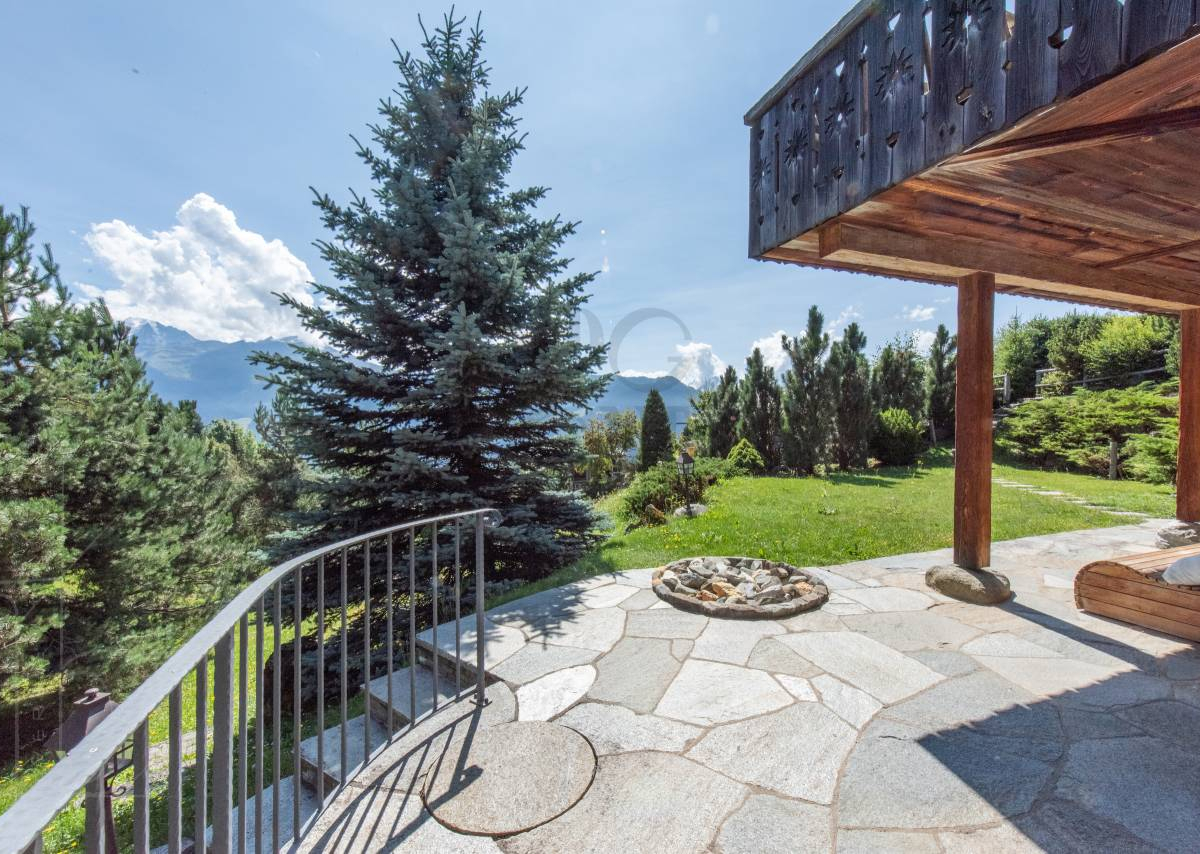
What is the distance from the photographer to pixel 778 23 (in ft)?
12.6

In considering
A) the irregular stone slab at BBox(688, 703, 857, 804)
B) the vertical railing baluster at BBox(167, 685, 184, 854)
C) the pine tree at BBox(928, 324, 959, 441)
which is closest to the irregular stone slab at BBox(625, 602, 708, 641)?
the irregular stone slab at BBox(688, 703, 857, 804)

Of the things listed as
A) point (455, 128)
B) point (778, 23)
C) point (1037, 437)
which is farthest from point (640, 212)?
point (1037, 437)

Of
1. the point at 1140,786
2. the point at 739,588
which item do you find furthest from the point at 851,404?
the point at 1140,786

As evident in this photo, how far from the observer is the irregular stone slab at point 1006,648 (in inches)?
97.0

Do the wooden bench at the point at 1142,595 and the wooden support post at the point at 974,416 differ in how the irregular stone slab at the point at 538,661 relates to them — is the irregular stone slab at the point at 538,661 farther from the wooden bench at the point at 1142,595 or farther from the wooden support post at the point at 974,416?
the wooden bench at the point at 1142,595

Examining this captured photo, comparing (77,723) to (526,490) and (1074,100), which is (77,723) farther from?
(1074,100)

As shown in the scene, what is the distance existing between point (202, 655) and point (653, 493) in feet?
23.5

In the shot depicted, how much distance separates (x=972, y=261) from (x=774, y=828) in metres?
→ 3.19

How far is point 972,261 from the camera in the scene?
3029 mm

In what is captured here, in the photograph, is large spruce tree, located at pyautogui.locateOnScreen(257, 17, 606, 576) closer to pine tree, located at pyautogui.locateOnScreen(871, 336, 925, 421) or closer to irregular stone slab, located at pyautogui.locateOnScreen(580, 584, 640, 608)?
irregular stone slab, located at pyautogui.locateOnScreen(580, 584, 640, 608)

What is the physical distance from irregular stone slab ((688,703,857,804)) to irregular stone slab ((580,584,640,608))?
1.43 meters

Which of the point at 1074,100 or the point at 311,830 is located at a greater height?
the point at 1074,100

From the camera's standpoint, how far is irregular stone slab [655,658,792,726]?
2.02 metres

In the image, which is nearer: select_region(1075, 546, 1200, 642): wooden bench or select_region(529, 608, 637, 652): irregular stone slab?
select_region(1075, 546, 1200, 642): wooden bench
